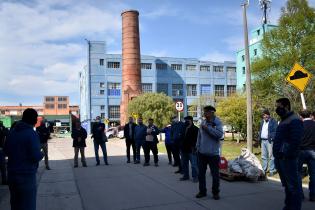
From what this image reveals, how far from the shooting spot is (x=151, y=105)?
49125 millimetres

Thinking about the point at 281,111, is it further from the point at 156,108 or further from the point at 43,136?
the point at 156,108

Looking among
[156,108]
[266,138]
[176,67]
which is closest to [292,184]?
[266,138]

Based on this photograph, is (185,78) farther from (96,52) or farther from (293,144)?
(293,144)

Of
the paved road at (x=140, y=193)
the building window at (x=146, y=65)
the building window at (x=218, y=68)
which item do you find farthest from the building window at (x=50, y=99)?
the paved road at (x=140, y=193)

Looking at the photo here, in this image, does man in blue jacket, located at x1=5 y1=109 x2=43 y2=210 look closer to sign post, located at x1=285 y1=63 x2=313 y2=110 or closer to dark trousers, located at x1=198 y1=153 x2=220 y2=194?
dark trousers, located at x1=198 y1=153 x2=220 y2=194

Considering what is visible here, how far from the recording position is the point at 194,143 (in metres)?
10.6

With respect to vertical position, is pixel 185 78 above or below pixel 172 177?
above

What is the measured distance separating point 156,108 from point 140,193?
132ft

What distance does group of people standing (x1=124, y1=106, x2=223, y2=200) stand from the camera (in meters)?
7.94

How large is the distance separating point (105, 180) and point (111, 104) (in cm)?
6966

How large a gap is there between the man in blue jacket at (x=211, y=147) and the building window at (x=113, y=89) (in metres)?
72.7

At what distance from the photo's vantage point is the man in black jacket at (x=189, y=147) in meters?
10.5

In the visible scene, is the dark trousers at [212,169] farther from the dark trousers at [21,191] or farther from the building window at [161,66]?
the building window at [161,66]

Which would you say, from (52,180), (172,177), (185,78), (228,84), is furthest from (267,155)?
(228,84)
